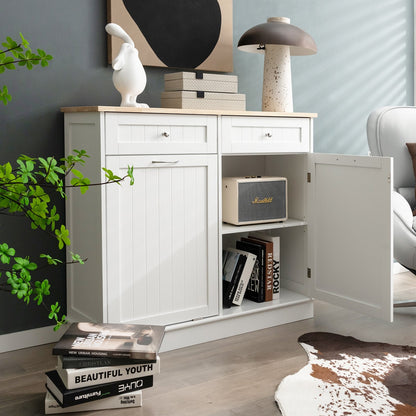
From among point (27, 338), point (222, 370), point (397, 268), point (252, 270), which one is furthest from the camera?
point (397, 268)

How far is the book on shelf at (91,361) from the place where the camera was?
184 centimetres

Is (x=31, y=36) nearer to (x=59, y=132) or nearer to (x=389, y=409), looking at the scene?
(x=59, y=132)

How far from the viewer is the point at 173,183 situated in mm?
2332

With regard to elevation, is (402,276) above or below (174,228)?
below

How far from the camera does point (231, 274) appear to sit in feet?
8.70

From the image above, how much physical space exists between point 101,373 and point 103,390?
0.05m

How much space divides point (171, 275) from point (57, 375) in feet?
2.05

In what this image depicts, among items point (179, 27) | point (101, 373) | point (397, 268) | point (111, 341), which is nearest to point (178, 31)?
point (179, 27)

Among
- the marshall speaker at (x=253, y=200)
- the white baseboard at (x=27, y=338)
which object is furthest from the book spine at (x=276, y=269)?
the white baseboard at (x=27, y=338)

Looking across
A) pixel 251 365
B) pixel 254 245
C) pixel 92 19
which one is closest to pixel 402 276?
pixel 254 245

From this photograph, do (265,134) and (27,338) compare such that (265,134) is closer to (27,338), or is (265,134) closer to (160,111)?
(160,111)

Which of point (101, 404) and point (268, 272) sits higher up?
point (268, 272)

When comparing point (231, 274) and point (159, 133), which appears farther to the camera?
point (231, 274)

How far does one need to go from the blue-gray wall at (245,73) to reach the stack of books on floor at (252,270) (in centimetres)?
70
